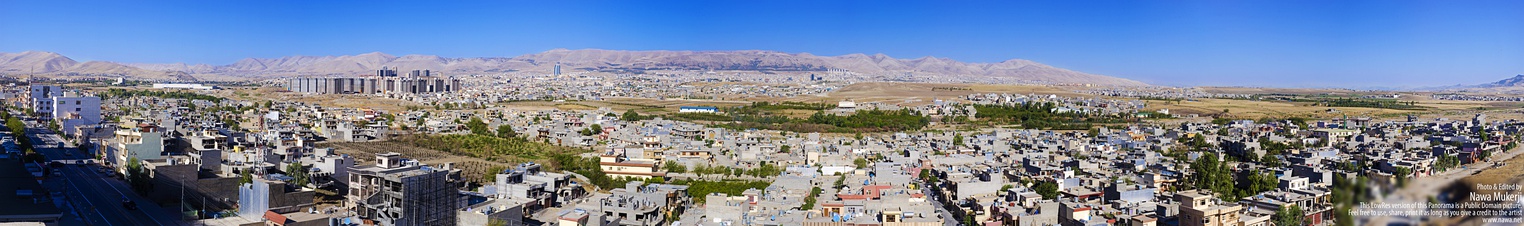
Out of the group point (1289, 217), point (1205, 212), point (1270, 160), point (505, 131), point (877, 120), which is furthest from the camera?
point (877, 120)

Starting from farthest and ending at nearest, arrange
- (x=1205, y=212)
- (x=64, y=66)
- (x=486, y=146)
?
(x=64, y=66)
(x=486, y=146)
(x=1205, y=212)

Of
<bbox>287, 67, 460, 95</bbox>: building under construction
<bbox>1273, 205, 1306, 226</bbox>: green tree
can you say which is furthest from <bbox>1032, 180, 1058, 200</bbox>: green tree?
<bbox>287, 67, 460, 95</bbox>: building under construction

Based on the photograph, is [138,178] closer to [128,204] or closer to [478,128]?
[128,204]

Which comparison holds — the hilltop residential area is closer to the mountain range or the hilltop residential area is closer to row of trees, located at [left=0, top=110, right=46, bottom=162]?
row of trees, located at [left=0, top=110, right=46, bottom=162]

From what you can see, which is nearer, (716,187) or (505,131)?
(716,187)

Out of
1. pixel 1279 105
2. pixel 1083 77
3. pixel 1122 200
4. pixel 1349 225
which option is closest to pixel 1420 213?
pixel 1349 225

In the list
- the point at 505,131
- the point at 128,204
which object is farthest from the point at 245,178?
the point at 505,131
